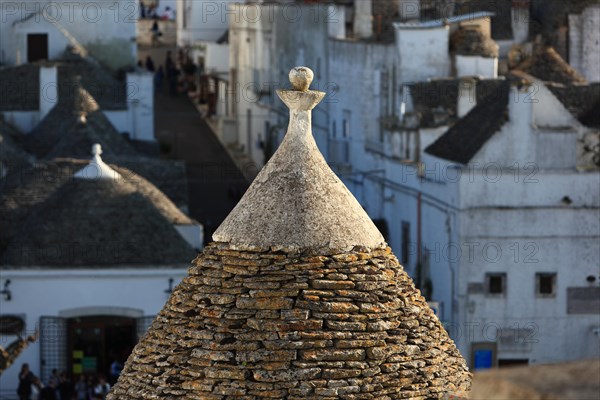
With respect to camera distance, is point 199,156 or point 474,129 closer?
point 474,129

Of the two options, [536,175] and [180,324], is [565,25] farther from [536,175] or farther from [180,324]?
[180,324]

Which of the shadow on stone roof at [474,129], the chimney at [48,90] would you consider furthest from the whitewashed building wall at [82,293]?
the chimney at [48,90]

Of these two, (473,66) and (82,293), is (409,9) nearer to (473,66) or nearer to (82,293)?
(473,66)

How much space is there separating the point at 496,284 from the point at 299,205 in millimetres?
39561

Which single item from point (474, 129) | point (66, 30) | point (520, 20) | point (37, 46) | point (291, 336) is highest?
point (291, 336)

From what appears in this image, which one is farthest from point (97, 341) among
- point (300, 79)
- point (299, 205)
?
point (299, 205)

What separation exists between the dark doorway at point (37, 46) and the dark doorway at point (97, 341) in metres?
37.1

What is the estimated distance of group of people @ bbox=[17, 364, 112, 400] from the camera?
54.7m

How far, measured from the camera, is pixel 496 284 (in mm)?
62344

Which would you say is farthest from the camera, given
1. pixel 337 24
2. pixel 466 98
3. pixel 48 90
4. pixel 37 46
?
pixel 37 46

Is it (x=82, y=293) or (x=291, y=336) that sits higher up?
(x=291, y=336)

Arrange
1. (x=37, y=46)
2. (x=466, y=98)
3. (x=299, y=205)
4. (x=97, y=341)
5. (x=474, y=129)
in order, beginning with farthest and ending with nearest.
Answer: (x=37, y=46)
(x=466, y=98)
(x=474, y=129)
(x=97, y=341)
(x=299, y=205)

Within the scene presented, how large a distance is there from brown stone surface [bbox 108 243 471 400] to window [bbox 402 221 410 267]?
1731 inches

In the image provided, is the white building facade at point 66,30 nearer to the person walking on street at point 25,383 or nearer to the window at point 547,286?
the window at point 547,286
